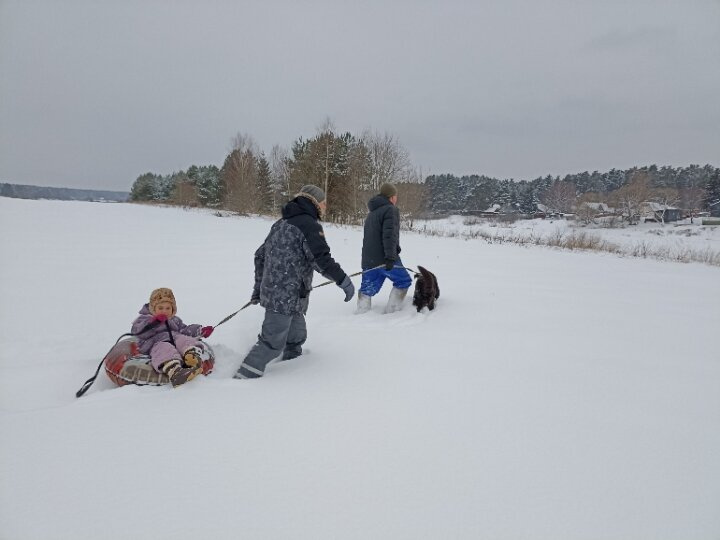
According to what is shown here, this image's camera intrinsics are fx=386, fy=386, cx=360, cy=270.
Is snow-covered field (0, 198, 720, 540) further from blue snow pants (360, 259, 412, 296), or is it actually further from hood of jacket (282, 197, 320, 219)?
hood of jacket (282, 197, 320, 219)

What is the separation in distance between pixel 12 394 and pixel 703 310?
8.13 m

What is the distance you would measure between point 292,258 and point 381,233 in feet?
7.27

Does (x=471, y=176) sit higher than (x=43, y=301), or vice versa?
(x=471, y=176)

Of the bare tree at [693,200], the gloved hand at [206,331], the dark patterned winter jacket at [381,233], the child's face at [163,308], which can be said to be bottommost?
the gloved hand at [206,331]

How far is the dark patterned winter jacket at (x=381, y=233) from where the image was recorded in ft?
16.8

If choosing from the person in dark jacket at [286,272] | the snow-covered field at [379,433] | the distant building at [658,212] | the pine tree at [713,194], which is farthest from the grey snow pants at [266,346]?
the pine tree at [713,194]

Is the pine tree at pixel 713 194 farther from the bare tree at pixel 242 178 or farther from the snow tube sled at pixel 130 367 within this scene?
the snow tube sled at pixel 130 367

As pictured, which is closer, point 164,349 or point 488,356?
point 164,349

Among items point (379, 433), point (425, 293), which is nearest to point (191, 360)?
point (379, 433)

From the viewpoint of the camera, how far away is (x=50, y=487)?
5.77 ft

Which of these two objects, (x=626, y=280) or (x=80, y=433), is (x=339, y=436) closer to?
(x=80, y=433)

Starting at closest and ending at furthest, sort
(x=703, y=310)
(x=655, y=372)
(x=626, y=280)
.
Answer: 1. (x=655, y=372)
2. (x=703, y=310)
3. (x=626, y=280)

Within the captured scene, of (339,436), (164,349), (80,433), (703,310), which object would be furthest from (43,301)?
(703,310)

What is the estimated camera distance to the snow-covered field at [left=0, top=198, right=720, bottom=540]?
1660mm
